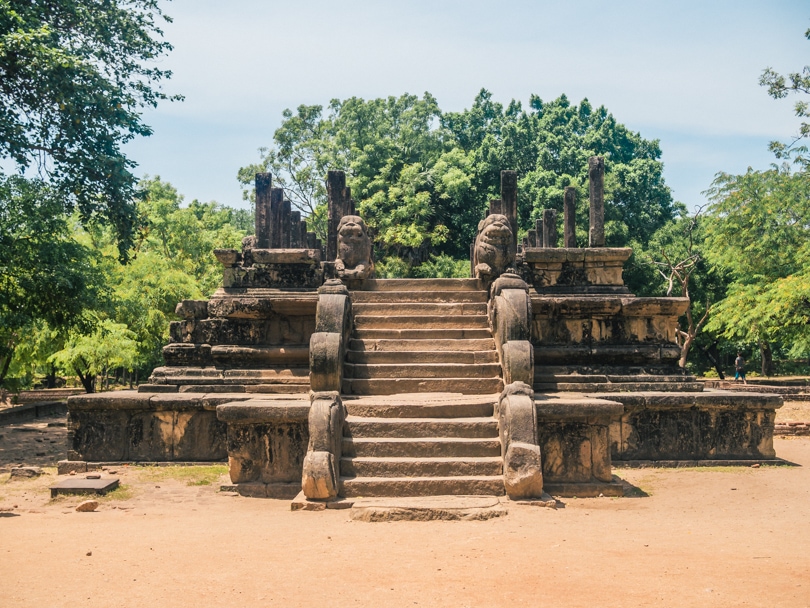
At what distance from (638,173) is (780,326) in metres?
10.5

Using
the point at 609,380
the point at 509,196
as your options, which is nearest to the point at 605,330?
the point at 609,380

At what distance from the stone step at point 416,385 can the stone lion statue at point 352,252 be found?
228cm

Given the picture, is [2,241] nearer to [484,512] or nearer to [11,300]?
[11,300]

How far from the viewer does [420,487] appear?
20.6 feet

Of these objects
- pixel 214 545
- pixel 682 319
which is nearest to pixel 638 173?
pixel 682 319

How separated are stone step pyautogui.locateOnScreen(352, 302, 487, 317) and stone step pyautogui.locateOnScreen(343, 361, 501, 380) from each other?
116 centimetres

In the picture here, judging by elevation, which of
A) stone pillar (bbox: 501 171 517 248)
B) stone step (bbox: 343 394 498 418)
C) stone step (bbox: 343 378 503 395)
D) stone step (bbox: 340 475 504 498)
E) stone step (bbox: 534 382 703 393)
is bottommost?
stone step (bbox: 340 475 504 498)

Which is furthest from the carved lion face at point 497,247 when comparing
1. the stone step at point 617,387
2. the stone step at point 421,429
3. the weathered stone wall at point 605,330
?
the stone step at point 421,429

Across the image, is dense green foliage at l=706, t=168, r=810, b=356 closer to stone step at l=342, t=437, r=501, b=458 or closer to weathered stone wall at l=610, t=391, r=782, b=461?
weathered stone wall at l=610, t=391, r=782, b=461

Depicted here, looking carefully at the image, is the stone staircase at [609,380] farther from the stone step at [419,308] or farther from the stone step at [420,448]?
the stone step at [420,448]

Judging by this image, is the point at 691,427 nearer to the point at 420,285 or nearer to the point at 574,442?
the point at 574,442

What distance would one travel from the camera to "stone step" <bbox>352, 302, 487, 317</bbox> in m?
9.08

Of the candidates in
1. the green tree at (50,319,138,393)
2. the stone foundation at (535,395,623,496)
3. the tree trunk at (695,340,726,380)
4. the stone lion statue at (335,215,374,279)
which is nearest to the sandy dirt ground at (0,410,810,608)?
the stone foundation at (535,395,623,496)

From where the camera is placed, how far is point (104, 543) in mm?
4992
